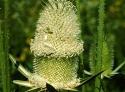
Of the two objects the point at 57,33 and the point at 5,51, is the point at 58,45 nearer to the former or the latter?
the point at 57,33

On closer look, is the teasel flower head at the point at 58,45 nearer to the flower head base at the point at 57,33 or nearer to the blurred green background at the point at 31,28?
the flower head base at the point at 57,33

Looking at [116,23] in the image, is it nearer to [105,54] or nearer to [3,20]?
[105,54]

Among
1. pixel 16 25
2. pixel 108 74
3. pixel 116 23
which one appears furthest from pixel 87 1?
pixel 108 74

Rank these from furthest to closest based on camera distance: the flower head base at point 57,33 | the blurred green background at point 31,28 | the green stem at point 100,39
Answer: the blurred green background at point 31,28 → the green stem at point 100,39 → the flower head base at point 57,33

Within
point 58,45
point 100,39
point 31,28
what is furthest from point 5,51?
point 31,28

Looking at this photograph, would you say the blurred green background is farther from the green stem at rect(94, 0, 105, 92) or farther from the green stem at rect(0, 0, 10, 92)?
the green stem at rect(0, 0, 10, 92)

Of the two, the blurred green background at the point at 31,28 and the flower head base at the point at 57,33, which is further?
the blurred green background at the point at 31,28

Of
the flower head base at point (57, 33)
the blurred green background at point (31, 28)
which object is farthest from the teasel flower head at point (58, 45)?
the blurred green background at point (31, 28)

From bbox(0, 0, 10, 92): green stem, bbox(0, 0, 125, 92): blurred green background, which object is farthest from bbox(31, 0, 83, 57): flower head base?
bbox(0, 0, 125, 92): blurred green background
